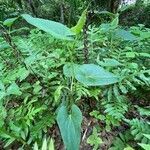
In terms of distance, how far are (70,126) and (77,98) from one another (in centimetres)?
34

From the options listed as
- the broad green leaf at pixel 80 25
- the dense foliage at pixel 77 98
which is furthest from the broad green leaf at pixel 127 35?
the broad green leaf at pixel 80 25

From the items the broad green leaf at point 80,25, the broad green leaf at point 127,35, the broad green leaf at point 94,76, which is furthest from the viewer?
the broad green leaf at point 127,35

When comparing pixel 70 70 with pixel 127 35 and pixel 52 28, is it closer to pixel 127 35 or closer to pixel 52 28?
pixel 52 28

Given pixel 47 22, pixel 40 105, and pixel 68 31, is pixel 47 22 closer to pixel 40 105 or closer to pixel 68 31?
pixel 68 31

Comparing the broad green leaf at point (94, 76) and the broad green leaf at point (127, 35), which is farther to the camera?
the broad green leaf at point (127, 35)

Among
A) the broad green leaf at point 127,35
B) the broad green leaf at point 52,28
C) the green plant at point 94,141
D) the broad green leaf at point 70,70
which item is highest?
the broad green leaf at point 52,28

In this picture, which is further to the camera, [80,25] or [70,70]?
→ [70,70]

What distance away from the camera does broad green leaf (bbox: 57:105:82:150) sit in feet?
5.34

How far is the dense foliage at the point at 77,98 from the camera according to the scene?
1.78 m

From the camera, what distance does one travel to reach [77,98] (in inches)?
78.9

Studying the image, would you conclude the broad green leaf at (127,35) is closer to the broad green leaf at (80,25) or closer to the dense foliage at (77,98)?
the dense foliage at (77,98)

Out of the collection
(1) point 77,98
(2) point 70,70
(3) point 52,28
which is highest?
(3) point 52,28

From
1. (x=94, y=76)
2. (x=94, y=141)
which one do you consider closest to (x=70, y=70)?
(x=94, y=76)

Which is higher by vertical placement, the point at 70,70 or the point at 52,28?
the point at 52,28
